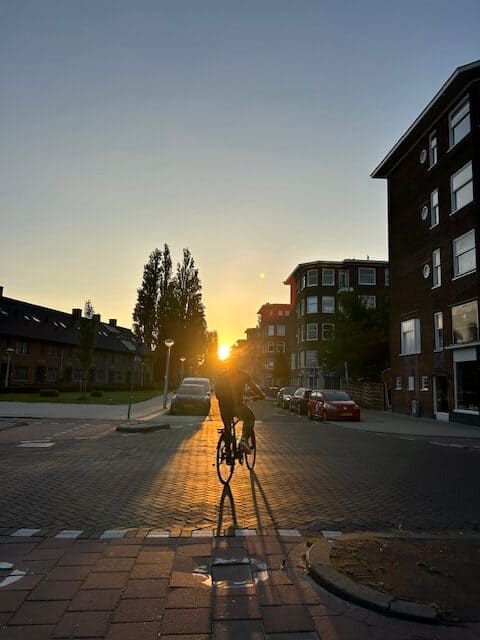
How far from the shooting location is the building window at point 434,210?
27.0 meters

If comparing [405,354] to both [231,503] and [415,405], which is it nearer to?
[415,405]

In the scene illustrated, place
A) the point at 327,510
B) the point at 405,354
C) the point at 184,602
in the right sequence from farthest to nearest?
the point at 405,354 < the point at 327,510 < the point at 184,602

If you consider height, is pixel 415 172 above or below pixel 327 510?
above

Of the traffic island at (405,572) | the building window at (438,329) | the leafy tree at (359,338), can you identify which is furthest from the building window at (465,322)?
the traffic island at (405,572)

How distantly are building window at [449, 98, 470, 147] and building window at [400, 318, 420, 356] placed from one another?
969 centimetres

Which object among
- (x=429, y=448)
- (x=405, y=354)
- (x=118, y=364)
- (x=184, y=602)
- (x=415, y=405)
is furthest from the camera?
(x=118, y=364)

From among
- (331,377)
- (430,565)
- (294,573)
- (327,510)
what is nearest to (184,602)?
(294,573)

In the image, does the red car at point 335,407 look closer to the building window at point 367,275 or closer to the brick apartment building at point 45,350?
the brick apartment building at point 45,350

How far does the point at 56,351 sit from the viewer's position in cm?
5369

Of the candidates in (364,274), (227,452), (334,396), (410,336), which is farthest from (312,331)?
(227,452)

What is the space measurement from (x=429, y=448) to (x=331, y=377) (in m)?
41.6

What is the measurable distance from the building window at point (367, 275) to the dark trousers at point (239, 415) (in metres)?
48.5

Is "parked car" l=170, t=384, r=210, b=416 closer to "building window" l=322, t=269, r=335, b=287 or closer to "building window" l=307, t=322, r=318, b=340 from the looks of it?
"building window" l=307, t=322, r=318, b=340

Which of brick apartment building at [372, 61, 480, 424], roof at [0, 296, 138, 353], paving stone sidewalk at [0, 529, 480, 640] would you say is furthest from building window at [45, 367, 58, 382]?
paving stone sidewalk at [0, 529, 480, 640]
